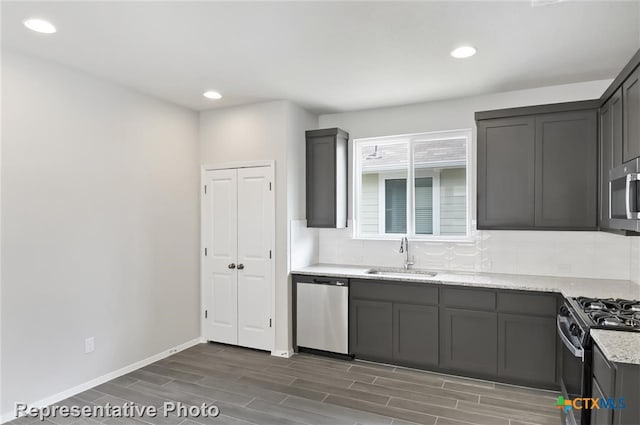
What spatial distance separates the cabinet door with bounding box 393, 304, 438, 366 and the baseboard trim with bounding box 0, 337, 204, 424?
234 centimetres

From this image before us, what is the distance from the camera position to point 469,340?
3498mm

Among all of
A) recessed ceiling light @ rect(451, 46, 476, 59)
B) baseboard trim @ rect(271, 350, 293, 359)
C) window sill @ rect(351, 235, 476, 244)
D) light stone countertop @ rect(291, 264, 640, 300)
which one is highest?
recessed ceiling light @ rect(451, 46, 476, 59)

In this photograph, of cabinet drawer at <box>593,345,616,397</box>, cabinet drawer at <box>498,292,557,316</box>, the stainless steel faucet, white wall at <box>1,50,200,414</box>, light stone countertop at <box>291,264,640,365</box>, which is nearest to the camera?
cabinet drawer at <box>593,345,616,397</box>

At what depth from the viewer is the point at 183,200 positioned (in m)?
4.42

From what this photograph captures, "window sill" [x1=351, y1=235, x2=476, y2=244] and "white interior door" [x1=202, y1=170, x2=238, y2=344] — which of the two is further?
"white interior door" [x1=202, y1=170, x2=238, y2=344]

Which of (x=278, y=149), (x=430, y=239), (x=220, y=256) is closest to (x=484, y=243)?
(x=430, y=239)

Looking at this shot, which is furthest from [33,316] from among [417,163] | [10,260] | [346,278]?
[417,163]

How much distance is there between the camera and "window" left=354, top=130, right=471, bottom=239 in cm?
423

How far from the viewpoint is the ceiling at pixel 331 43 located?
233 centimetres

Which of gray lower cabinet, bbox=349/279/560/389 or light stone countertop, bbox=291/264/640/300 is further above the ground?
light stone countertop, bbox=291/264/640/300

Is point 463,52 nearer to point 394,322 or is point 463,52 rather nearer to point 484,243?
point 484,243

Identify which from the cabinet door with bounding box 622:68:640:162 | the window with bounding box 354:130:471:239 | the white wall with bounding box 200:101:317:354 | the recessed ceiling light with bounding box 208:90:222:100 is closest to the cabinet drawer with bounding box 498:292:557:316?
the window with bounding box 354:130:471:239

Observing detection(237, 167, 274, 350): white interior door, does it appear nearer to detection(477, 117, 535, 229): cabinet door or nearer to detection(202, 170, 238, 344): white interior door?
detection(202, 170, 238, 344): white interior door

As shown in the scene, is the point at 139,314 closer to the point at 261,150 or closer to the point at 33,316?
the point at 33,316
